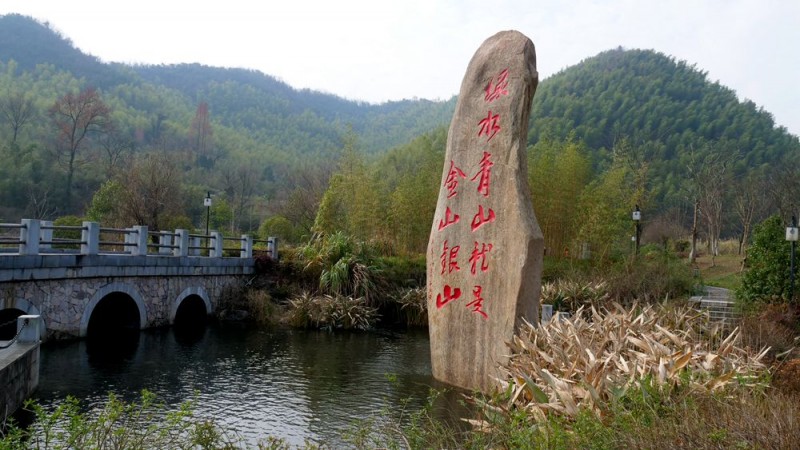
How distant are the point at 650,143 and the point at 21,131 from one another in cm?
3858

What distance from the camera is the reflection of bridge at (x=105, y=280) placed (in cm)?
910

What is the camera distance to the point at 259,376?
27.0 ft

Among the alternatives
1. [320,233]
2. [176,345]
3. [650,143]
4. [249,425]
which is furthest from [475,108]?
[650,143]

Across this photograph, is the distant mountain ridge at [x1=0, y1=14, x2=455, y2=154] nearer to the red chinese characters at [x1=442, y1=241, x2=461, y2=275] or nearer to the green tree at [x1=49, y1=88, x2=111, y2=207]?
the green tree at [x1=49, y1=88, x2=111, y2=207]

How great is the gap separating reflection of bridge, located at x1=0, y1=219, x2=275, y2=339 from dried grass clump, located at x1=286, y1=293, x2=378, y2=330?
6.98 ft

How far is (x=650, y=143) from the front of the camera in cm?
4038

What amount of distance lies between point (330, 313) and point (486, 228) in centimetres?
667

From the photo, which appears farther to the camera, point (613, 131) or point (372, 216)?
point (613, 131)

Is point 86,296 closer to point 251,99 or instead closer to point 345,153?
point 345,153

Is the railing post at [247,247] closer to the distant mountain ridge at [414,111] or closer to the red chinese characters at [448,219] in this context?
the red chinese characters at [448,219]

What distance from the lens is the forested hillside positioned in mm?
16422

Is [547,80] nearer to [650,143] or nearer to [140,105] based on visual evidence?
[650,143]

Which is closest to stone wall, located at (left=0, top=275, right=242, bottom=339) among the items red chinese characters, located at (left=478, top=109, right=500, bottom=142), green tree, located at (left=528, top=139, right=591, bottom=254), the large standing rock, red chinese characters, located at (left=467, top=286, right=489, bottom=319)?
the large standing rock

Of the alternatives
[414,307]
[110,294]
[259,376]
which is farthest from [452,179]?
[110,294]
